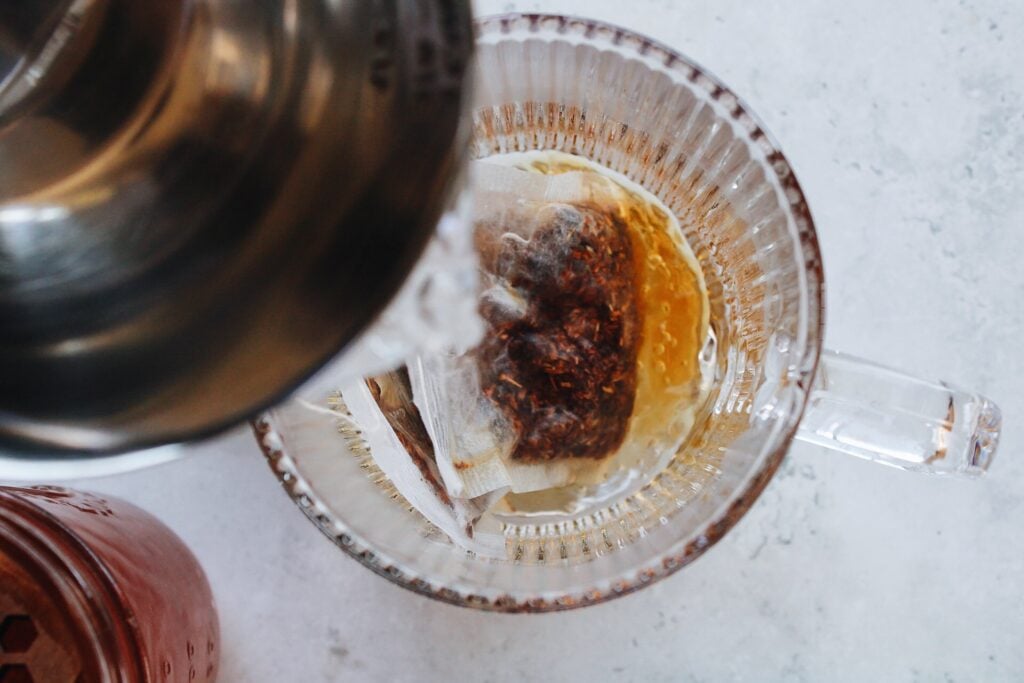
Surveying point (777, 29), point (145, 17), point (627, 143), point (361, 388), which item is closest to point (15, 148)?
point (145, 17)

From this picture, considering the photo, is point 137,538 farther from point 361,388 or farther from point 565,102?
point 565,102

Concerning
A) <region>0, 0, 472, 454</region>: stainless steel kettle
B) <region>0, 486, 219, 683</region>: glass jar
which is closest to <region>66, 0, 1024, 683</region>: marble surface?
<region>0, 486, 219, 683</region>: glass jar

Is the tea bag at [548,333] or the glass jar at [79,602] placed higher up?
the tea bag at [548,333]

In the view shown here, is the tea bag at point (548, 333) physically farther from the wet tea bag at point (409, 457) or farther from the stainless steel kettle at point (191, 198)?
the stainless steel kettle at point (191, 198)

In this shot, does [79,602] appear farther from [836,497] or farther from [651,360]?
[836,497]

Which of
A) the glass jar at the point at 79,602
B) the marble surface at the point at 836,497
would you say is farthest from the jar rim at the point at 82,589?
the marble surface at the point at 836,497
